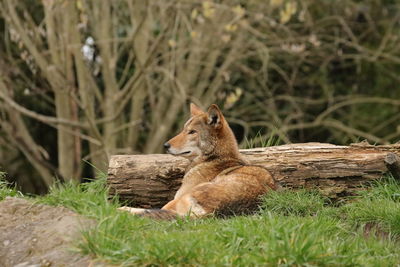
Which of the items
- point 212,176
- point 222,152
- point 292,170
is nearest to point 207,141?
point 222,152

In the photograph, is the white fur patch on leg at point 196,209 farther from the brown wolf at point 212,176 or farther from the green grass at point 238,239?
the green grass at point 238,239

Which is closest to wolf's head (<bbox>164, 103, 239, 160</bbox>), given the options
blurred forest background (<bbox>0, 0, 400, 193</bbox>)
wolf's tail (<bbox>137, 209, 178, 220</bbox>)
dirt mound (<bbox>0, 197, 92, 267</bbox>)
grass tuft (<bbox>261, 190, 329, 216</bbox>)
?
grass tuft (<bbox>261, 190, 329, 216</bbox>)

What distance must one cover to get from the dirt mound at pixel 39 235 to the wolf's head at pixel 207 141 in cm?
202

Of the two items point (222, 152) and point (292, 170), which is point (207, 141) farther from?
point (292, 170)

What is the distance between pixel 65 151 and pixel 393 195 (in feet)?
31.0

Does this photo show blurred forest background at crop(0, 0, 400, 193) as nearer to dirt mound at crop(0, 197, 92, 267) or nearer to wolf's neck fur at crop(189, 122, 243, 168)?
wolf's neck fur at crop(189, 122, 243, 168)

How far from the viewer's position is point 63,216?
244 inches

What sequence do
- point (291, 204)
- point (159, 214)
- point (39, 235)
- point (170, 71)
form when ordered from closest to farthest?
point (39, 235) → point (159, 214) → point (291, 204) → point (170, 71)

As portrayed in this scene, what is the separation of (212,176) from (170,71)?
Answer: 709 centimetres

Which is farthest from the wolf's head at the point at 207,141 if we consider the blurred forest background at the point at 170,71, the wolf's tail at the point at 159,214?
the blurred forest background at the point at 170,71

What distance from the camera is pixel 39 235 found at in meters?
6.02

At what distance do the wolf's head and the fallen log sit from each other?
0.91ft

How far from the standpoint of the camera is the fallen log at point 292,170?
314 inches

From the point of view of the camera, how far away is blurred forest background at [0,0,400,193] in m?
14.5
